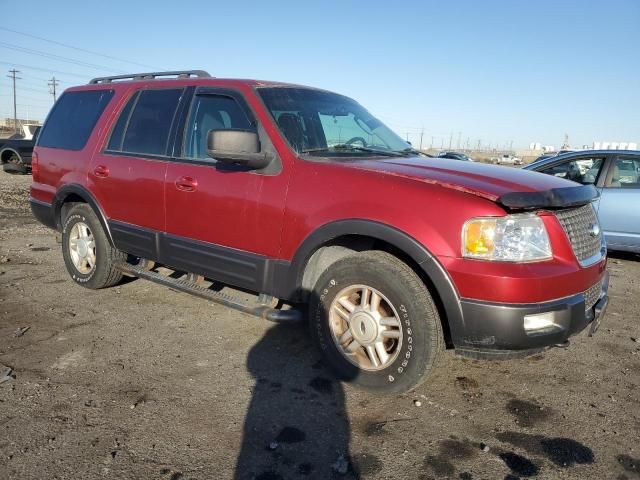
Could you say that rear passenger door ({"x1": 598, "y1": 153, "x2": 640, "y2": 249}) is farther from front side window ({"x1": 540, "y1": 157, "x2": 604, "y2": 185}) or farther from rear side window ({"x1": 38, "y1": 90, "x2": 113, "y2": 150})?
rear side window ({"x1": 38, "y1": 90, "x2": 113, "y2": 150})

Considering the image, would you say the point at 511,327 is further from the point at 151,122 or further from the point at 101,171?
the point at 101,171

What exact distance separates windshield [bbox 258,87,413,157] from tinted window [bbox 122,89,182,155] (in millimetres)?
950

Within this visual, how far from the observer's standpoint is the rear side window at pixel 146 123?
161 inches

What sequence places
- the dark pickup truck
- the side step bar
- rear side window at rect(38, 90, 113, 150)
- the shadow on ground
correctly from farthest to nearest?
the dark pickup truck < rear side window at rect(38, 90, 113, 150) < the side step bar < the shadow on ground

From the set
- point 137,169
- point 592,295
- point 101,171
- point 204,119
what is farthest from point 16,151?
point 592,295

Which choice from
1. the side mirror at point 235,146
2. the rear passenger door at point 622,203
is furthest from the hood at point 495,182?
the rear passenger door at point 622,203

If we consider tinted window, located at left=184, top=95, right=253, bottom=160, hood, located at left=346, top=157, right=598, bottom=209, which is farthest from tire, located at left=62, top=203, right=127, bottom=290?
hood, located at left=346, top=157, right=598, bottom=209

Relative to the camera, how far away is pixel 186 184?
12.3 feet

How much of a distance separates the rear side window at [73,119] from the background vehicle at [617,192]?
610 centimetres

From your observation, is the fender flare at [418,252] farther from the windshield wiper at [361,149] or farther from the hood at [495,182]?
the windshield wiper at [361,149]

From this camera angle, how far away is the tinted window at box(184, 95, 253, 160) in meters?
3.78

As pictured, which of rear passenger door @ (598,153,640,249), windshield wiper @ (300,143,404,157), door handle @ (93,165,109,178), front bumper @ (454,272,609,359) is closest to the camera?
front bumper @ (454,272,609,359)

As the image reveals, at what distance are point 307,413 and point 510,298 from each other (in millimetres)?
1297

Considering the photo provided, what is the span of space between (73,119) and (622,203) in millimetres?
6735
